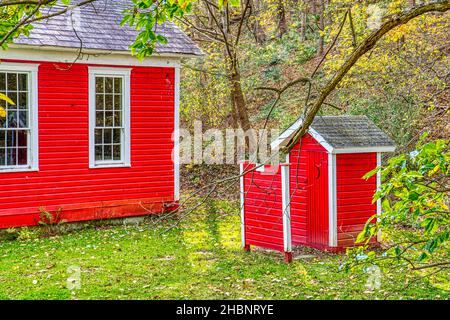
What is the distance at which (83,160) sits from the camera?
45.8 ft

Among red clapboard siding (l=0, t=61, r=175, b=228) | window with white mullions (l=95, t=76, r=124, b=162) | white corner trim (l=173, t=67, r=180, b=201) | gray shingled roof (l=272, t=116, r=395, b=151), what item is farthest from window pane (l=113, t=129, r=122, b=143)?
gray shingled roof (l=272, t=116, r=395, b=151)

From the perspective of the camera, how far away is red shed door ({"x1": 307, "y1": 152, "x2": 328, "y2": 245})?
1095cm

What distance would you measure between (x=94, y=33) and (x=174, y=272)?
6601 millimetres

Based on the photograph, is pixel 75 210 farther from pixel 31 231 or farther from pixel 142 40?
pixel 142 40

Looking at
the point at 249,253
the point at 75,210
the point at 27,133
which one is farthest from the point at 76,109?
the point at 249,253

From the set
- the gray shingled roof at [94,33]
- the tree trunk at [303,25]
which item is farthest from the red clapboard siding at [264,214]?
the tree trunk at [303,25]

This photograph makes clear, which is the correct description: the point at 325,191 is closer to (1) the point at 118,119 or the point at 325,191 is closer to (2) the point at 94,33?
(1) the point at 118,119

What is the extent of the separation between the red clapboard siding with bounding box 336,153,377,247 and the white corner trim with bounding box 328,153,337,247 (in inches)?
2.7

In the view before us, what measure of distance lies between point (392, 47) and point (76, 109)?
8.39 metres

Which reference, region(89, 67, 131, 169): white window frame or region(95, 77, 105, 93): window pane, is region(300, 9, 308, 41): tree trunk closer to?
region(89, 67, 131, 169): white window frame

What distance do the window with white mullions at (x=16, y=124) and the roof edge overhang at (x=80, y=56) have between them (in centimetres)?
41

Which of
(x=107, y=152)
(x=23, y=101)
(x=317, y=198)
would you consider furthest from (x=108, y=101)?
(x=317, y=198)

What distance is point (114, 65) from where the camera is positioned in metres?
14.2

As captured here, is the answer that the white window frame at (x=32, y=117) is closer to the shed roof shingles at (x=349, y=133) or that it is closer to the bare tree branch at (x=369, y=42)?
the shed roof shingles at (x=349, y=133)
